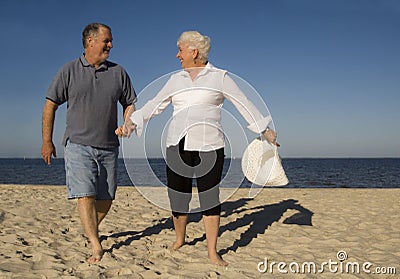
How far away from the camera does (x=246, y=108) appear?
3365mm

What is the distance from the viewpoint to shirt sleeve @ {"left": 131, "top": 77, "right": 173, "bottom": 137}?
3.40 m

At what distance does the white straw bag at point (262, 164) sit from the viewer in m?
3.62

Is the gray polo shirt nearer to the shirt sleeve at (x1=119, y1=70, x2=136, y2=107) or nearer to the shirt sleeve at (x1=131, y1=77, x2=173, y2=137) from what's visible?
the shirt sleeve at (x1=119, y1=70, x2=136, y2=107)

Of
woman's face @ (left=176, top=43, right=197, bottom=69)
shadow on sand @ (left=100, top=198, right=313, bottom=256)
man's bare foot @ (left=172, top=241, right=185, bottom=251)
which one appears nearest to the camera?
woman's face @ (left=176, top=43, right=197, bottom=69)

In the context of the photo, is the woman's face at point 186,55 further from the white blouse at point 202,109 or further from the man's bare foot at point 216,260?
the man's bare foot at point 216,260

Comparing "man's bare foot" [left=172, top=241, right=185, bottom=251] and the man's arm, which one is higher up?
the man's arm

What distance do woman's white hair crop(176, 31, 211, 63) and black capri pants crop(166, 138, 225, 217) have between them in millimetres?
741

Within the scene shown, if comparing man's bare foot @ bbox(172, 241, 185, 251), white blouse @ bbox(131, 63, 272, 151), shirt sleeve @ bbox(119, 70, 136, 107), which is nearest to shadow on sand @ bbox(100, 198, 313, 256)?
man's bare foot @ bbox(172, 241, 185, 251)

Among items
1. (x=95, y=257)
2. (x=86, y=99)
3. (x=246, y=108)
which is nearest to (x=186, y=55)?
(x=246, y=108)

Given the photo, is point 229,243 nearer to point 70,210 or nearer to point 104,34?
point 104,34

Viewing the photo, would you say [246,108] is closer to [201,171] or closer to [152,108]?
[201,171]

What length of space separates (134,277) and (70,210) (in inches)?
140

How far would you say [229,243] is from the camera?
168 inches

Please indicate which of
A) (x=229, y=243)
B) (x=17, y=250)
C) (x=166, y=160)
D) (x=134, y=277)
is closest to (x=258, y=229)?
(x=229, y=243)
